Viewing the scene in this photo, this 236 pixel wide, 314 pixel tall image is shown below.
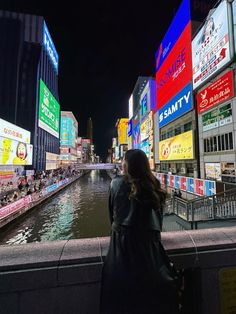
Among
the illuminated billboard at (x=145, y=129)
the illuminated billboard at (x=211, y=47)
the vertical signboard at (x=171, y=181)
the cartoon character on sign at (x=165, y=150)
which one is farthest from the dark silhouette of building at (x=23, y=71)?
the illuminated billboard at (x=211, y=47)

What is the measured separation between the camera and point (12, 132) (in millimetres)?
28828

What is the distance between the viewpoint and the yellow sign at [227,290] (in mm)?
1902

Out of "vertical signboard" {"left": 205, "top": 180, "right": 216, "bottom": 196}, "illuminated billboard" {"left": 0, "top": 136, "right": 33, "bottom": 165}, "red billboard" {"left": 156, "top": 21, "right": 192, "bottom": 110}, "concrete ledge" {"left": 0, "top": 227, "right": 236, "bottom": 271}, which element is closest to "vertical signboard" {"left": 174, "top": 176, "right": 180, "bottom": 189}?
"vertical signboard" {"left": 205, "top": 180, "right": 216, "bottom": 196}

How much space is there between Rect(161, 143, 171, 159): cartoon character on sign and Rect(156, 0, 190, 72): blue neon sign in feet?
52.8

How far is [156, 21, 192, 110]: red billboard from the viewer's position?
25969 mm

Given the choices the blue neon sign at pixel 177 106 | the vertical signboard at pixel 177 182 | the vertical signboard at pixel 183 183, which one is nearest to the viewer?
the vertical signboard at pixel 183 183

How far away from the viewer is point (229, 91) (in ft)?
56.7

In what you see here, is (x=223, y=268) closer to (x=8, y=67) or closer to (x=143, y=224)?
(x=143, y=224)

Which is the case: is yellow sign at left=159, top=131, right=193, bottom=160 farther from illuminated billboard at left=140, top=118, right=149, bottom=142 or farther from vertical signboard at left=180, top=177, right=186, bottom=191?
illuminated billboard at left=140, top=118, right=149, bottom=142

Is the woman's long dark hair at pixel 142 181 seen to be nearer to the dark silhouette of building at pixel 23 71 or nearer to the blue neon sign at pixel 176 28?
the blue neon sign at pixel 176 28

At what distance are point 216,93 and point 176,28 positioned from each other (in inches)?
699

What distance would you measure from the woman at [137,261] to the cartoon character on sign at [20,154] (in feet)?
103

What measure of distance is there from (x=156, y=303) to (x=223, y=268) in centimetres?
97

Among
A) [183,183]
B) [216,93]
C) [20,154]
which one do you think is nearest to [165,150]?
[183,183]
